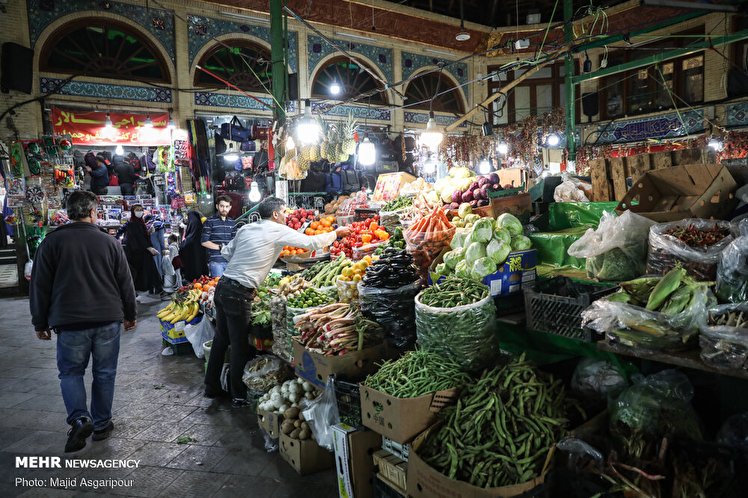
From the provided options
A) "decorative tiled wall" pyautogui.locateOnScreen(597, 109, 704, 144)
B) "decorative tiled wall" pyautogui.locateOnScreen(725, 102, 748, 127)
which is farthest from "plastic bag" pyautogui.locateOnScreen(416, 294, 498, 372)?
"decorative tiled wall" pyautogui.locateOnScreen(725, 102, 748, 127)

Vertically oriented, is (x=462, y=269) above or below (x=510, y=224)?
below

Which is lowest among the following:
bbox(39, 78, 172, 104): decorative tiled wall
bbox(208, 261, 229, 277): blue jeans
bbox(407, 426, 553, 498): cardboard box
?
bbox(407, 426, 553, 498): cardboard box

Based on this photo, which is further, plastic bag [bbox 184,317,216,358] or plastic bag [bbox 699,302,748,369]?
plastic bag [bbox 184,317,216,358]

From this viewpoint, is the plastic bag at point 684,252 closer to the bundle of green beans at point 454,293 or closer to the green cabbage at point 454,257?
the bundle of green beans at point 454,293

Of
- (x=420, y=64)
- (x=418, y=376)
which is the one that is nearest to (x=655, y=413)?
(x=418, y=376)

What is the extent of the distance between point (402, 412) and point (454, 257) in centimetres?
145

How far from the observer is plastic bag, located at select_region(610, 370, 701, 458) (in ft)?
8.15

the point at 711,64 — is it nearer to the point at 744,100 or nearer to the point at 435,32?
the point at 744,100

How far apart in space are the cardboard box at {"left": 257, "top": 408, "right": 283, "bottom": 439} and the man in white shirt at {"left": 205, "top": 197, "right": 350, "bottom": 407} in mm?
838

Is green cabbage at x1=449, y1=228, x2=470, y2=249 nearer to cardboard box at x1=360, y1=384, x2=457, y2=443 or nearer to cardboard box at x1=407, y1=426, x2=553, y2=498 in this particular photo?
cardboard box at x1=360, y1=384, x2=457, y2=443

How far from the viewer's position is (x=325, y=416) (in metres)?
3.61

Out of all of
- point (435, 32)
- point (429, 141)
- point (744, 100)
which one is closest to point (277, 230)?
point (429, 141)

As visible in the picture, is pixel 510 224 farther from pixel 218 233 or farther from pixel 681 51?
pixel 681 51

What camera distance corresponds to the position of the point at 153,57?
1212cm
